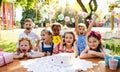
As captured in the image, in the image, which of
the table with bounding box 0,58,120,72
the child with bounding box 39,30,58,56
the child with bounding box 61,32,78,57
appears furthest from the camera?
the child with bounding box 61,32,78,57

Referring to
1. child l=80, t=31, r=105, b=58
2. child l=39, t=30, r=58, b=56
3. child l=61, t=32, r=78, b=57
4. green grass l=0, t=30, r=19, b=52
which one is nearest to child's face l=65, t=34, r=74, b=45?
child l=61, t=32, r=78, b=57

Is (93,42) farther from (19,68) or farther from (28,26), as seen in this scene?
(28,26)

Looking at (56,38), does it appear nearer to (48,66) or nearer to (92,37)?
(92,37)

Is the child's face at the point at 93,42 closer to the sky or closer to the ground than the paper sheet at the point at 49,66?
closer to the sky

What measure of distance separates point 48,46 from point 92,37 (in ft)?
1.61

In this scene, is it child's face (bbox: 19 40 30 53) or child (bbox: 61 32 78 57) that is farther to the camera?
child (bbox: 61 32 78 57)

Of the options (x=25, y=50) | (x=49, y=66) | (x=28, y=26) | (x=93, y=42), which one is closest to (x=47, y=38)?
(x=25, y=50)

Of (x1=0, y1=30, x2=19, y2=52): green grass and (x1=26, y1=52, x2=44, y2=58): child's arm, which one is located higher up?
(x1=26, y1=52, x2=44, y2=58): child's arm

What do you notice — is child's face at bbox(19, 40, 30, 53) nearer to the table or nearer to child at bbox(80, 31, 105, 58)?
the table

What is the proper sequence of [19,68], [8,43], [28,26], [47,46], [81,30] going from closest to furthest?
1. [19,68]
2. [47,46]
3. [81,30]
4. [28,26]
5. [8,43]

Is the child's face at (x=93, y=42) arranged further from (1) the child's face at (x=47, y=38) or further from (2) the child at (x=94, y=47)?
(1) the child's face at (x=47, y=38)

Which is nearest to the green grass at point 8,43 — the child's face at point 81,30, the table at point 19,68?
the child's face at point 81,30

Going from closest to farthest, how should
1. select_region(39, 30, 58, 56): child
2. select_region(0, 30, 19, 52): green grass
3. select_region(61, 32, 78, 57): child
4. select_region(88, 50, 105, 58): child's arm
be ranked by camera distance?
select_region(88, 50, 105, 58): child's arm, select_region(39, 30, 58, 56): child, select_region(61, 32, 78, 57): child, select_region(0, 30, 19, 52): green grass

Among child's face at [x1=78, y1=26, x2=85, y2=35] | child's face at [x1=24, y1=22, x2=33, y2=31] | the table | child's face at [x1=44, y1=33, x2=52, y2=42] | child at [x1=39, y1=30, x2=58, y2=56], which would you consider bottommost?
the table
